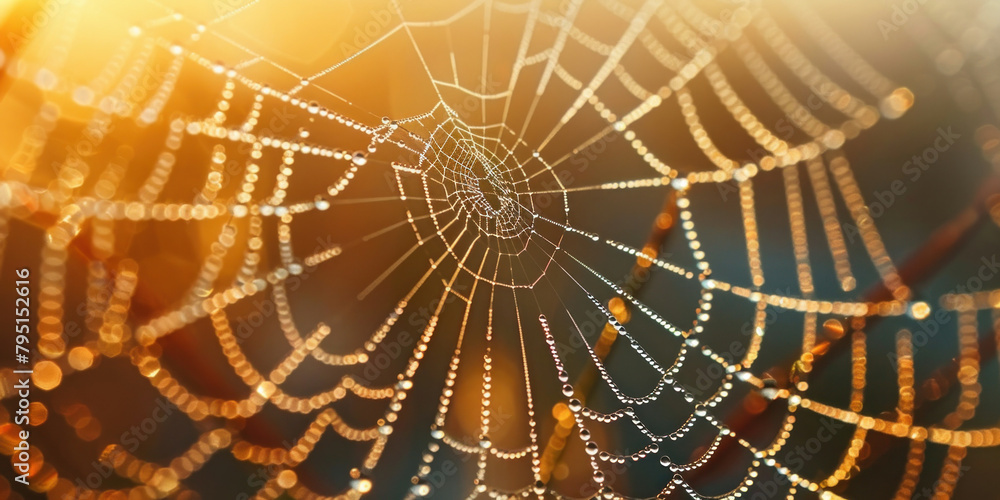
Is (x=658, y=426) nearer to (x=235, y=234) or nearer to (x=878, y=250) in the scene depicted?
(x=878, y=250)

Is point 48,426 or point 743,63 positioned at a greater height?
point 743,63

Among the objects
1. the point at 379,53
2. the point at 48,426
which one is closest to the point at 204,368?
the point at 48,426

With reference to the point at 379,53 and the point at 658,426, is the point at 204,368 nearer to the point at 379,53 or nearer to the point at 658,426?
the point at 379,53

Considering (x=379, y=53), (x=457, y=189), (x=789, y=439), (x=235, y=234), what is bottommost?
(x=789, y=439)

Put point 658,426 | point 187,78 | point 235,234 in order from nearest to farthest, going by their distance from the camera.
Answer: point 187,78, point 235,234, point 658,426

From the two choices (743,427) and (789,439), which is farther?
(789,439)

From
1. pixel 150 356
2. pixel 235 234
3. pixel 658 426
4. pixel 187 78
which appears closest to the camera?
pixel 150 356

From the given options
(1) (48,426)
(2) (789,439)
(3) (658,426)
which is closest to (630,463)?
(3) (658,426)
